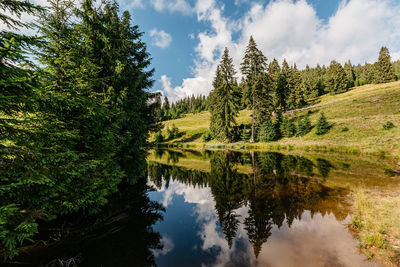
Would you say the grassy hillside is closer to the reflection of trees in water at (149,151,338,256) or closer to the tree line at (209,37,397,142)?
the tree line at (209,37,397,142)

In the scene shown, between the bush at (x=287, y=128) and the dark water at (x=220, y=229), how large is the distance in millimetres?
23340

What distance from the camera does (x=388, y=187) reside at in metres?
9.82

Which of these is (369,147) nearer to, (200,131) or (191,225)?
(191,225)

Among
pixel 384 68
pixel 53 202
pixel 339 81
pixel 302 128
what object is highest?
pixel 384 68

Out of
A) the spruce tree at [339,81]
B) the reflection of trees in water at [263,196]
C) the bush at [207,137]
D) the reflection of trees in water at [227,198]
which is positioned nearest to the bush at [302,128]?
the reflection of trees in water at [263,196]

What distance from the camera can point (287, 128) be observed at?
3491cm

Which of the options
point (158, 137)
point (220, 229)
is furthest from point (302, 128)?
point (158, 137)

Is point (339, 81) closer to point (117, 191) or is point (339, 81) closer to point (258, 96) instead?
point (258, 96)

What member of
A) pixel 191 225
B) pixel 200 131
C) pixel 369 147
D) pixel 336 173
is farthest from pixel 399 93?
pixel 191 225

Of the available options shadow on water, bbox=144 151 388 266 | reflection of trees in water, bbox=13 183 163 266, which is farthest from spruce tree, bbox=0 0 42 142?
shadow on water, bbox=144 151 388 266

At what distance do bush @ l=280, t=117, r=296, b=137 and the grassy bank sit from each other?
90.3 feet

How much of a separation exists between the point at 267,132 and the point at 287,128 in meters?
4.24

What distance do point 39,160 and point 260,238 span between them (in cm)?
785

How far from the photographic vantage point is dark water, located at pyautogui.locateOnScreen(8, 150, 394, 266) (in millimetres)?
5273
